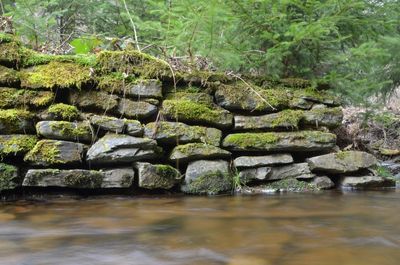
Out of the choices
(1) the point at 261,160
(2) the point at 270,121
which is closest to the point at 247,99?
(2) the point at 270,121

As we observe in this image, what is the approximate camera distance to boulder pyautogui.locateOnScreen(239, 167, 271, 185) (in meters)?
5.29

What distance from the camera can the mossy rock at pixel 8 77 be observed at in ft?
16.3

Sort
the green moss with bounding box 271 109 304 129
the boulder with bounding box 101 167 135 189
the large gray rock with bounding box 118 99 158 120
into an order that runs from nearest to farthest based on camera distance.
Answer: the boulder with bounding box 101 167 135 189, the large gray rock with bounding box 118 99 158 120, the green moss with bounding box 271 109 304 129

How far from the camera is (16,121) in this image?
4730 millimetres

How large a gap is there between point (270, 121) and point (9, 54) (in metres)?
3.72

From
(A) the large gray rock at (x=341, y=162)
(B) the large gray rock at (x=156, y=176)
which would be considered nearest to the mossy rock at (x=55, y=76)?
(B) the large gray rock at (x=156, y=176)

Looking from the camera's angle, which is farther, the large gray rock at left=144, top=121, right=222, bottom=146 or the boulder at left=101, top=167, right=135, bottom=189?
the large gray rock at left=144, top=121, right=222, bottom=146

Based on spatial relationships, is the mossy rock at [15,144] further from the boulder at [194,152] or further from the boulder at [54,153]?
the boulder at [194,152]

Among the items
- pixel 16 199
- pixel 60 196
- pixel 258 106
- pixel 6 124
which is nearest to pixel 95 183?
pixel 60 196

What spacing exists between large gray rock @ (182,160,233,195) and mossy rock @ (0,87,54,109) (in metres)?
2.06

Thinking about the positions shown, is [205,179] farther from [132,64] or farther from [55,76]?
[55,76]

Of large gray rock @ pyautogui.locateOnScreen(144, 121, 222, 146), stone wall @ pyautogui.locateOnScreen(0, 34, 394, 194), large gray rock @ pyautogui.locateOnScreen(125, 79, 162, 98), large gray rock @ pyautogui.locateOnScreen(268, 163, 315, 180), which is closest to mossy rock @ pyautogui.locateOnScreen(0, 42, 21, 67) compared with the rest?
stone wall @ pyautogui.locateOnScreen(0, 34, 394, 194)

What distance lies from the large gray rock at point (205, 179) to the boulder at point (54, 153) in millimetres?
1396

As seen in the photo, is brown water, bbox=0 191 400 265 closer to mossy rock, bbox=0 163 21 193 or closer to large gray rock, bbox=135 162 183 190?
large gray rock, bbox=135 162 183 190
